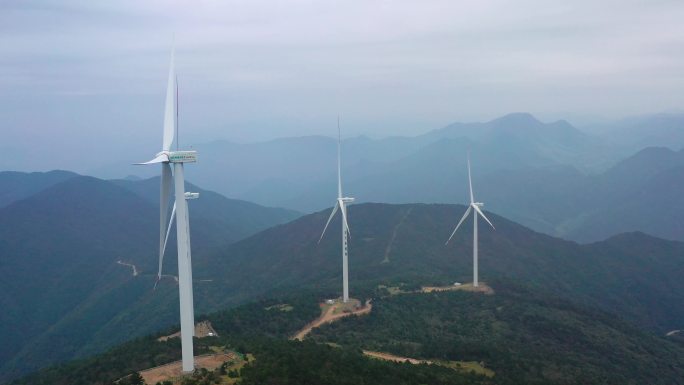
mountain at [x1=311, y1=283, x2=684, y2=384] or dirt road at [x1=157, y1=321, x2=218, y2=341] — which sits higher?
dirt road at [x1=157, y1=321, x2=218, y2=341]

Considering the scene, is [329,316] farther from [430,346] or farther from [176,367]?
[176,367]

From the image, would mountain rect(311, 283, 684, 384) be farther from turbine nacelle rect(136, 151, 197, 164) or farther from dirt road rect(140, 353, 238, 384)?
turbine nacelle rect(136, 151, 197, 164)

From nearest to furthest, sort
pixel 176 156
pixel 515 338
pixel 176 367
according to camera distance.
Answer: pixel 176 156 < pixel 176 367 < pixel 515 338

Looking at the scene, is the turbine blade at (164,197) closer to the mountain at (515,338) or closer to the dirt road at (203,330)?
the dirt road at (203,330)

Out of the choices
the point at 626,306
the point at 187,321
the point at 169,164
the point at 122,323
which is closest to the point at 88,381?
the point at 187,321

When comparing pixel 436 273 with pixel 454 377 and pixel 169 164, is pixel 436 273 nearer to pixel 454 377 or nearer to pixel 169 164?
Answer: pixel 454 377

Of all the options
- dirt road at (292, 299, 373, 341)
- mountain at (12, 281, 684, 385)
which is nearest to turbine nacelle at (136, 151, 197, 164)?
mountain at (12, 281, 684, 385)

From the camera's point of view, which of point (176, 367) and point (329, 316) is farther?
point (329, 316)

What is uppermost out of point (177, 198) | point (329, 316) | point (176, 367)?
point (177, 198)

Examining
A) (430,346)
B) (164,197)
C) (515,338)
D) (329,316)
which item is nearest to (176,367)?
(164,197)
